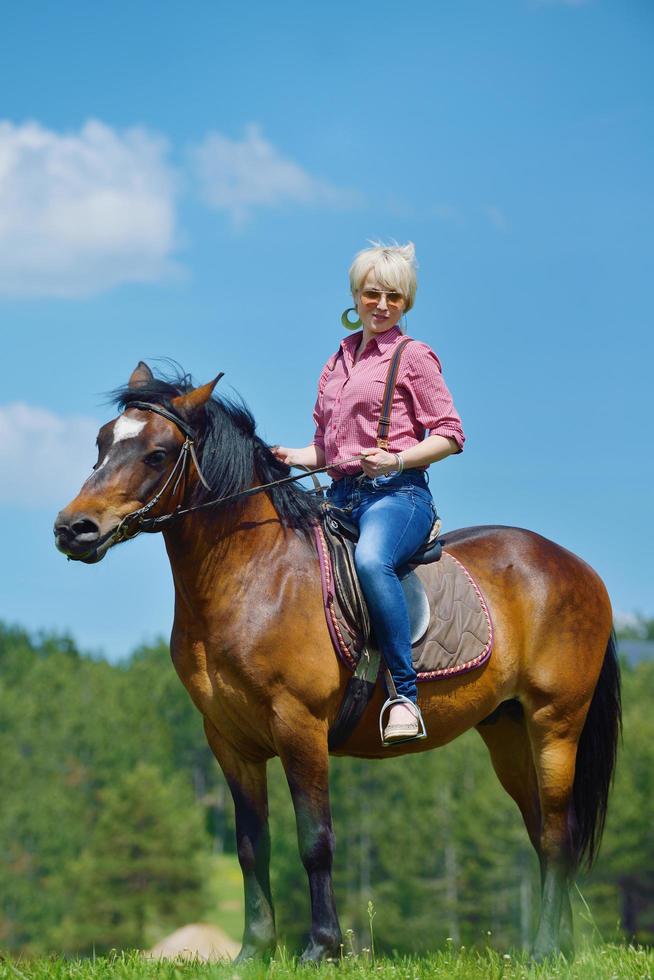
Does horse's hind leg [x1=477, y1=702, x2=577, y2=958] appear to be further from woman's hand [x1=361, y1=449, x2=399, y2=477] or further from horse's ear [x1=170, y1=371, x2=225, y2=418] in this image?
horse's ear [x1=170, y1=371, x2=225, y2=418]

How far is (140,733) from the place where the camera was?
261 feet

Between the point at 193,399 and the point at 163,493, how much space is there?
57cm

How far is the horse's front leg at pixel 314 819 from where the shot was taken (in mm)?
6164

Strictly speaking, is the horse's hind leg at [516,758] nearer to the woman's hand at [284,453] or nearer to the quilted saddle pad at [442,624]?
the quilted saddle pad at [442,624]

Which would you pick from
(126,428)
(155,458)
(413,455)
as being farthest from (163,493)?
(413,455)

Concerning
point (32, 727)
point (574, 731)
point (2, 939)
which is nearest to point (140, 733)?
point (32, 727)

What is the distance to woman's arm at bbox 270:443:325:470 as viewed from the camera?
7.14 metres

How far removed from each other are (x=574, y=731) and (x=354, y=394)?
8.74 ft

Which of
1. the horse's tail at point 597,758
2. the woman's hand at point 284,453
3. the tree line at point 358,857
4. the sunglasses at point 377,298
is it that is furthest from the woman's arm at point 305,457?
the tree line at point 358,857

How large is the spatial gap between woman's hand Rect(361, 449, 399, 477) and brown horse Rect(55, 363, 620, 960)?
602mm

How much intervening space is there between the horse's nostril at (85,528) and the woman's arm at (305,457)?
1.55m

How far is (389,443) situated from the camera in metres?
6.61

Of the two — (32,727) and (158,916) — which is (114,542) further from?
(32,727)

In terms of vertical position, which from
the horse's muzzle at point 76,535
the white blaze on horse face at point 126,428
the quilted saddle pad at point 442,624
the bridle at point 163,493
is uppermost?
the white blaze on horse face at point 126,428
